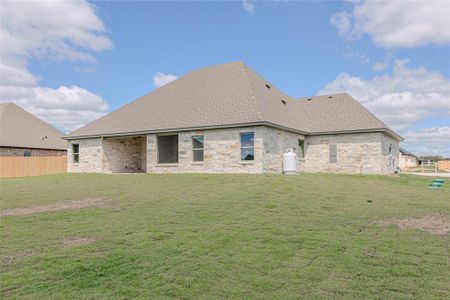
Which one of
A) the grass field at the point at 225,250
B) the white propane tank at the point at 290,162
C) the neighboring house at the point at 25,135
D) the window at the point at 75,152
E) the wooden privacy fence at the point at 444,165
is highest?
the neighboring house at the point at 25,135

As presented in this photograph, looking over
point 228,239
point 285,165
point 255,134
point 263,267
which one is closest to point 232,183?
point 255,134

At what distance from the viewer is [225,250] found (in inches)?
253

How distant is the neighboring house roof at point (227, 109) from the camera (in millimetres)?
20891

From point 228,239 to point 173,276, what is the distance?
2.06m

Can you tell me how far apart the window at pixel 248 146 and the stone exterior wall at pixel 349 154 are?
7.18m

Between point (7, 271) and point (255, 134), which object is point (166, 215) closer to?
point (7, 271)

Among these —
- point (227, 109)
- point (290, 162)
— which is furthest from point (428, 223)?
point (227, 109)

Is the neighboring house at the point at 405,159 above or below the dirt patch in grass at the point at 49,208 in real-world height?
above

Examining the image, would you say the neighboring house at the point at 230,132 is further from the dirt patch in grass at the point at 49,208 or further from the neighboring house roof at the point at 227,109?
the dirt patch in grass at the point at 49,208

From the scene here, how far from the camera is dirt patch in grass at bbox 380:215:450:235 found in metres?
7.95

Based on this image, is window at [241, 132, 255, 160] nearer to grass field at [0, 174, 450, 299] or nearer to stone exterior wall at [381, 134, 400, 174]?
grass field at [0, 174, 450, 299]

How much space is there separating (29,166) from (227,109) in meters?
18.2

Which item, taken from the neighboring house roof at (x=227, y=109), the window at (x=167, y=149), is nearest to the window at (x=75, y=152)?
the neighboring house roof at (x=227, y=109)

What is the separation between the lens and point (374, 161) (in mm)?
22891
